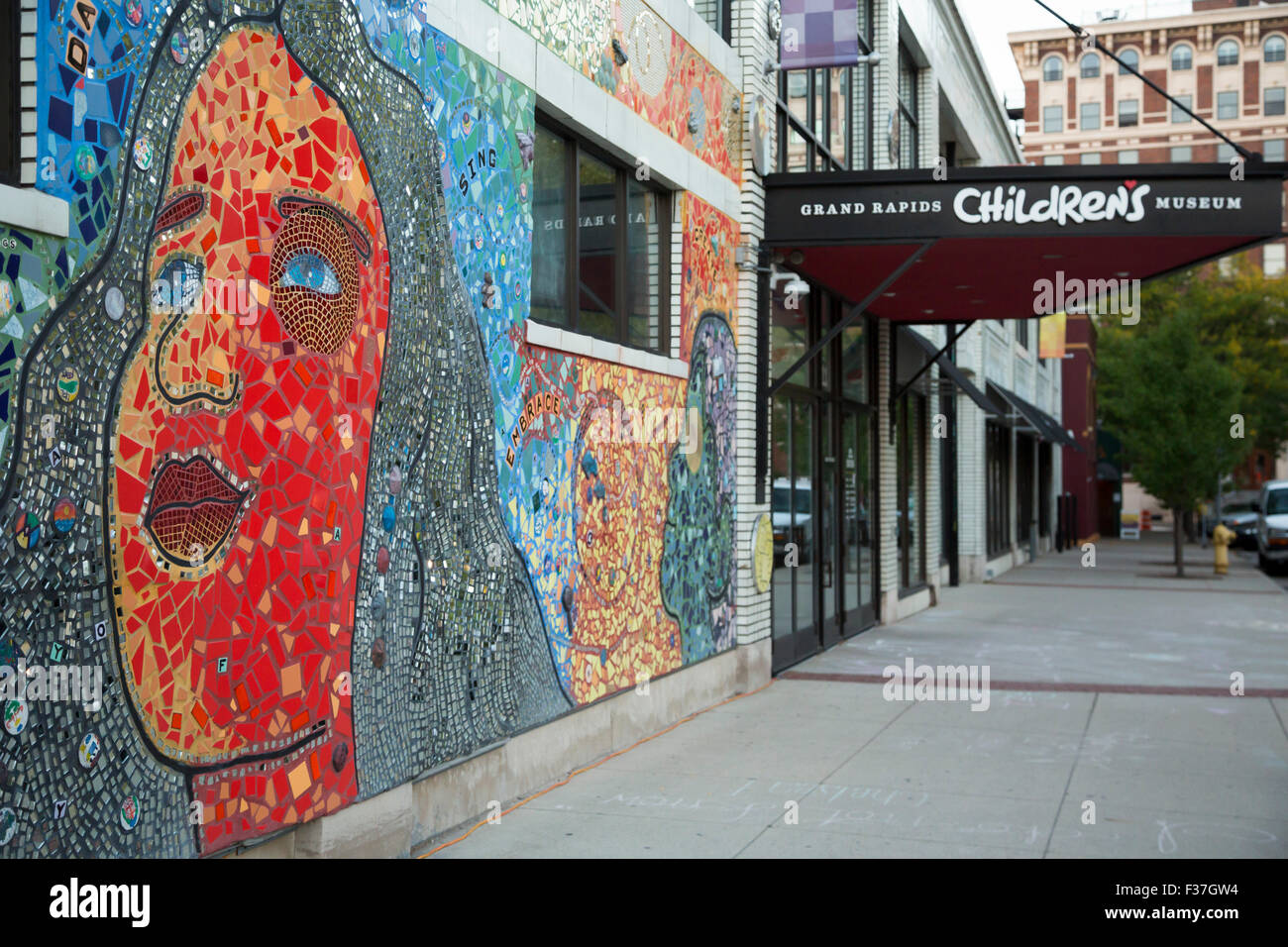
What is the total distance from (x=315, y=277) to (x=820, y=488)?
917 centimetres

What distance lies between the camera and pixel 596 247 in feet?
28.9

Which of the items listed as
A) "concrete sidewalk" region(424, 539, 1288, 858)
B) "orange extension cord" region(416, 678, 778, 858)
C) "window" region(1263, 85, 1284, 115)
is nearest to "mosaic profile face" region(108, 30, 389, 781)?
"orange extension cord" region(416, 678, 778, 858)

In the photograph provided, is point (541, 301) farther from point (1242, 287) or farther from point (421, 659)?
point (1242, 287)

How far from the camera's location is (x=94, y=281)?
167 inches

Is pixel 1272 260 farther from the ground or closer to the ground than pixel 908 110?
farther from the ground

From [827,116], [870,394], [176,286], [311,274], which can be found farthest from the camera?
[870,394]

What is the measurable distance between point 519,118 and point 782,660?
22.1ft

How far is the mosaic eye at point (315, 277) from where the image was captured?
524cm

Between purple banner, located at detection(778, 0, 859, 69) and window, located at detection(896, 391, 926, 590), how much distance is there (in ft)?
24.9

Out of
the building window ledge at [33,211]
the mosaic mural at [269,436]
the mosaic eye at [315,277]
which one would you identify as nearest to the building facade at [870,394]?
the mosaic mural at [269,436]

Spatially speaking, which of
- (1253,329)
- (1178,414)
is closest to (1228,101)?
(1253,329)

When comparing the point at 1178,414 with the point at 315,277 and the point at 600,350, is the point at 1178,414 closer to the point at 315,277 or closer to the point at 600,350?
the point at 600,350

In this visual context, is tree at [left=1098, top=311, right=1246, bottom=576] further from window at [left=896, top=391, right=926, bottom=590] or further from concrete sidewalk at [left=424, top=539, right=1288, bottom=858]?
concrete sidewalk at [left=424, top=539, right=1288, bottom=858]

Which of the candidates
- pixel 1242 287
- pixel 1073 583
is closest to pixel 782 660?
pixel 1073 583
